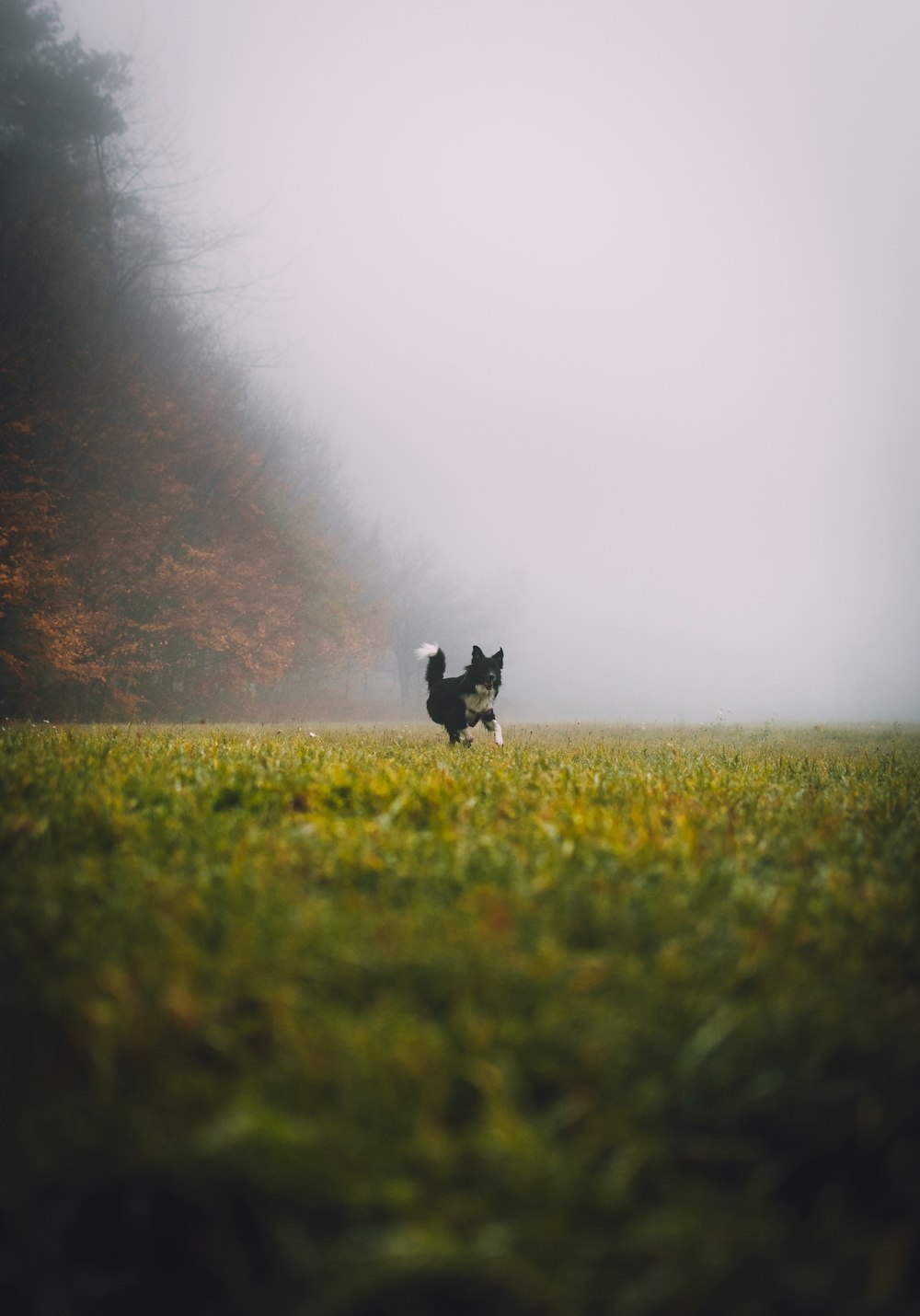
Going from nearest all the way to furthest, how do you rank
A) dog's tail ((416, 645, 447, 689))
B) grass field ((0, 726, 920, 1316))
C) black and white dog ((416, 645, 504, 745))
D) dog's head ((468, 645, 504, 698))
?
grass field ((0, 726, 920, 1316)) → black and white dog ((416, 645, 504, 745)) → dog's head ((468, 645, 504, 698)) → dog's tail ((416, 645, 447, 689))

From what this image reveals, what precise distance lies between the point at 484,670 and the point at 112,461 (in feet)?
51.0

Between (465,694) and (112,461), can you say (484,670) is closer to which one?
(465,694)

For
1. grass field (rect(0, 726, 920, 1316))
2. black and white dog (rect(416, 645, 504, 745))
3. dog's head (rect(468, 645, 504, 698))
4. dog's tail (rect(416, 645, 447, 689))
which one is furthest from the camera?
dog's tail (rect(416, 645, 447, 689))

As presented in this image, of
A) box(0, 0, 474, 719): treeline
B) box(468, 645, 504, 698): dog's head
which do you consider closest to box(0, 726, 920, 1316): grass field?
box(468, 645, 504, 698): dog's head

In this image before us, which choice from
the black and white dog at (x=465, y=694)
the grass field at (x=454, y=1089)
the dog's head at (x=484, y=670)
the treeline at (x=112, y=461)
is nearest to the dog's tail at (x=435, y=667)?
the black and white dog at (x=465, y=694)

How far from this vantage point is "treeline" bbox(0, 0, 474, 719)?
690 inches

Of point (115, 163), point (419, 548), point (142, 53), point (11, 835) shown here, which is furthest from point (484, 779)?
point (419, 548)

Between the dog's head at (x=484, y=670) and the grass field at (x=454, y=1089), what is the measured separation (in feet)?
27.9

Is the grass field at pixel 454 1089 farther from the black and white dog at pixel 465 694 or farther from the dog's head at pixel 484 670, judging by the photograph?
the dog's head at pixel 484 670

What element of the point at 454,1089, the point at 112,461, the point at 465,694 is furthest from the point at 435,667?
the point at 112,461

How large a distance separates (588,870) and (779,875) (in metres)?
0.86

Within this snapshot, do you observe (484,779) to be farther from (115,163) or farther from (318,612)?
(115,163)

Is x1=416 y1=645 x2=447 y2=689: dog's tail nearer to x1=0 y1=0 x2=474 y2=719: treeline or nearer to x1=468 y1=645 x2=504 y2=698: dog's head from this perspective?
x1=468 y1=645 x2=504 y2=698: dog's head

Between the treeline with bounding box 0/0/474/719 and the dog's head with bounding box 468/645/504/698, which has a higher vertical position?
the treeline with bounding box 0/0/474/719
